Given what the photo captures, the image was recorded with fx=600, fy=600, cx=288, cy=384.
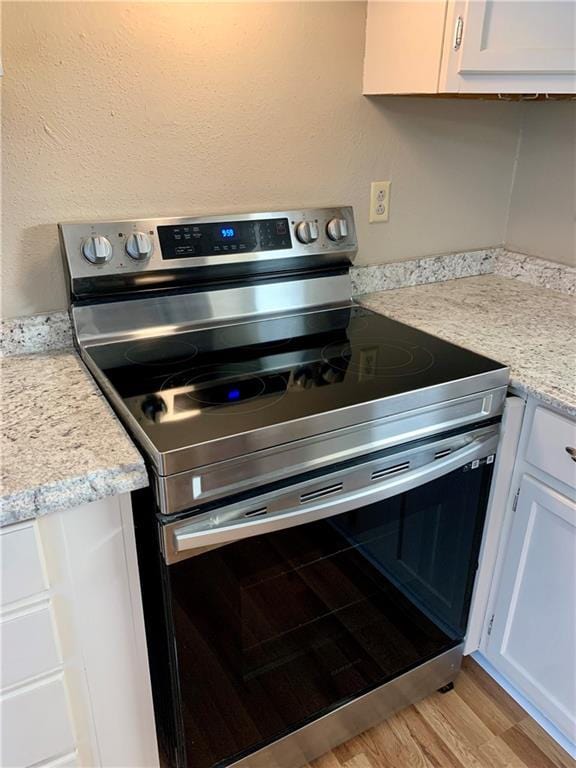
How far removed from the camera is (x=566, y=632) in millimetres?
1309

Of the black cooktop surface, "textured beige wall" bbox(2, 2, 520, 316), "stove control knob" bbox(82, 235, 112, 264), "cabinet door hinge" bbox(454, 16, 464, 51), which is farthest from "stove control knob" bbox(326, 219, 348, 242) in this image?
"stove control knob" bbox(82, 235, 112, 264)

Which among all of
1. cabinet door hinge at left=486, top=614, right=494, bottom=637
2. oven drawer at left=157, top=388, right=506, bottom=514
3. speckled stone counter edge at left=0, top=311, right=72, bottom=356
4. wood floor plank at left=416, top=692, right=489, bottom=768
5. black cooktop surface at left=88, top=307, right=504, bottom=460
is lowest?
wood floor plank at left=416, top=692, right=489, bottom=768

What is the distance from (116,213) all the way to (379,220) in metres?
0.77

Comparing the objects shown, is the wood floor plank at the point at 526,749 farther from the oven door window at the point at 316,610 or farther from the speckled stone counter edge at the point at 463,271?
the speckled stone counter edge at the point at 463,271

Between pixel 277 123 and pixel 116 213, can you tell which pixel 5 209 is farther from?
pixel 277 123

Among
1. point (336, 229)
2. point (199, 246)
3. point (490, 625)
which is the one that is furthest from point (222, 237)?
point (490, 625)

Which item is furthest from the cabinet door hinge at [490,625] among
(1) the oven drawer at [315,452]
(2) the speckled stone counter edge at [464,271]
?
(2) the speckled stone counter edge at [464,271]

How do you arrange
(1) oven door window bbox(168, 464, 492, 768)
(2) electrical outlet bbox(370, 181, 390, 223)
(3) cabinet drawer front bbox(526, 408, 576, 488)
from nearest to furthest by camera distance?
1. (1) oven door window bbox(168, 464, 492, 768)
2. (3) cabinet drawer front bbox(526, 408, 576, 488)
3. (2) electrical outlet bbox(370, 181, 390, 223)

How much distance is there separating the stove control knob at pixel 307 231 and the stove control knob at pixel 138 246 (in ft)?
1.28

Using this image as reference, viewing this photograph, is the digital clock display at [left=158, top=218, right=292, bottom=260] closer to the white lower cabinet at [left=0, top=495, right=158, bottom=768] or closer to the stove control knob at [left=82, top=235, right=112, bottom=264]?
the stove control knob at [left=82, top=235, right=112, bottom=264]

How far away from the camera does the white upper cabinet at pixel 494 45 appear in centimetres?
127

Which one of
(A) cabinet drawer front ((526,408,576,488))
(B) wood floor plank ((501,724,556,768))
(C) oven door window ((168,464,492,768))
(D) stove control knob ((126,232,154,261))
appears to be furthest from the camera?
(B) wood floor plank ((501,724,556,768))

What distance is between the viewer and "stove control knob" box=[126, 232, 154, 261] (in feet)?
4.29

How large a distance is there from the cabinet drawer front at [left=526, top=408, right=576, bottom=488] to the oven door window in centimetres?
11
